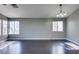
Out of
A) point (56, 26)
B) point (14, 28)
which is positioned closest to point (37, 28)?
point (56, 26)

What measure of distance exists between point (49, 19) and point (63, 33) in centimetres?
222

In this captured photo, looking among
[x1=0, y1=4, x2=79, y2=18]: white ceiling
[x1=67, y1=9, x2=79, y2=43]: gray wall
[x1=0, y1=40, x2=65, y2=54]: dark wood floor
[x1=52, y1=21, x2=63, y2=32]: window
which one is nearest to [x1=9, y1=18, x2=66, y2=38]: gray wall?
[x1=52, y1=21, x2=63, y2=32]: window

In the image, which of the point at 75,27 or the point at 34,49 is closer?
the point at 34,49

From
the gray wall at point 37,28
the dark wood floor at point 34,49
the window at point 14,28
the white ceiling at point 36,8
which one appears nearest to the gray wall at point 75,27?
the white ceiling at point 36,8

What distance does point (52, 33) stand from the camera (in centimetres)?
938

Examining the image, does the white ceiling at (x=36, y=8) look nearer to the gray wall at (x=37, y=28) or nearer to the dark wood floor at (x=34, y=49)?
the dark wood floor at (x=34, y=49)

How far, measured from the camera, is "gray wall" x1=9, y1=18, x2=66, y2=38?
30.7ft

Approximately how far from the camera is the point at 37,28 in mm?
9586

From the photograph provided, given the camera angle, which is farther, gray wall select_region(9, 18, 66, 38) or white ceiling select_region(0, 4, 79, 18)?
gray wall select_region(9, 18, 66, 38)

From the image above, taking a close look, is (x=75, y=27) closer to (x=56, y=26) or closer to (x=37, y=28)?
(x=56, y=26)

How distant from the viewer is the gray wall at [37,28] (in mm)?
9359

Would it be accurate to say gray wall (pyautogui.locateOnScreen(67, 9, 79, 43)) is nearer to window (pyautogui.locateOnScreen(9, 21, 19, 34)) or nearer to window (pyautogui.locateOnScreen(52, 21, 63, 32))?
window (pyautogui.locateOnScreen(52, 21, 63, 32))
